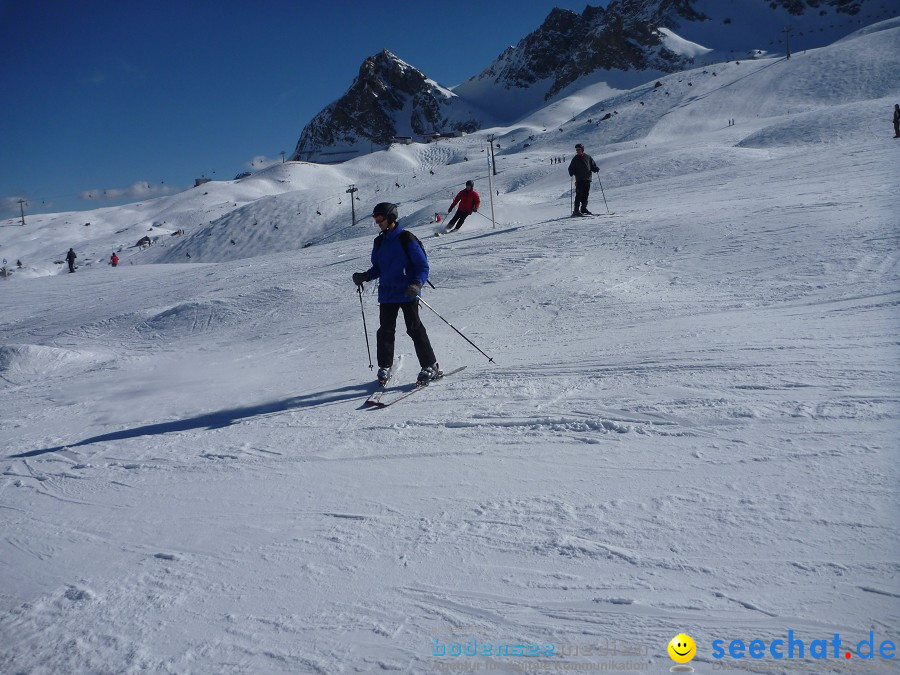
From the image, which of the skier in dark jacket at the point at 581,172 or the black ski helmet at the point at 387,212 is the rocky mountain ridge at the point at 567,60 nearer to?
the skier in dark jacket at the point at 581,172

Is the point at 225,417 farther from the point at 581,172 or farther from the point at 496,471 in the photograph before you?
the point at 581,172

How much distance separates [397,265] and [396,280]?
15 centimetres

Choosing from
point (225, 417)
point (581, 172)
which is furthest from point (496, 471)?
point (581, 172)

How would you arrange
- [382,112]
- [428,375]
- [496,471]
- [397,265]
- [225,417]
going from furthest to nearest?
[382,112] < [428,375] < [397,265] < [225,417] < [496,471]

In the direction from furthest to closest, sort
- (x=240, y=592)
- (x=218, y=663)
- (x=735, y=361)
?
1. (x=735, y=361)
2. (x=240, y=592)
3. (x=218, y=663)

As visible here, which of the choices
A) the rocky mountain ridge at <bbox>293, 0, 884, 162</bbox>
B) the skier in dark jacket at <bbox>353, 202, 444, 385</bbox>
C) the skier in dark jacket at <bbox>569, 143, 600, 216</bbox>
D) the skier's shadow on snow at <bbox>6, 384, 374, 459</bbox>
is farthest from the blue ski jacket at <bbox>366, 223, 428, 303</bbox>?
the rocky mountain ridge at <bbox>293, 0, 884, 162</bbox>

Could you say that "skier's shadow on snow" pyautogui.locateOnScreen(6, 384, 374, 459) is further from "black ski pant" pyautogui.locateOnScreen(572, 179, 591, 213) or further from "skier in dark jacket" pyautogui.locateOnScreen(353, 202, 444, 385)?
"black ski pant" pyautogui.locateOnScreen(572, 179, 591, 213)

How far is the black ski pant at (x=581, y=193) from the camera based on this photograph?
13.4 metres

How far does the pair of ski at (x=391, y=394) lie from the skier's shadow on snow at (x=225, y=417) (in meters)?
0.23

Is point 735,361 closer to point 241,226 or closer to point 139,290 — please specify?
point 139,290

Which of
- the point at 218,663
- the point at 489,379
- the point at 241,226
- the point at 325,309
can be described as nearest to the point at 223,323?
the point at 325,309

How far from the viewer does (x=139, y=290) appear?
47.4 feet

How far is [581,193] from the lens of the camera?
1370 cm

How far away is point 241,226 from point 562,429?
4932cm
